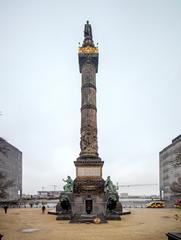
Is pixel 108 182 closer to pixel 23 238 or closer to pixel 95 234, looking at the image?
pixel 95 234

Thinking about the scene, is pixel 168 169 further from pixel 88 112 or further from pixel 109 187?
pixel 88 112

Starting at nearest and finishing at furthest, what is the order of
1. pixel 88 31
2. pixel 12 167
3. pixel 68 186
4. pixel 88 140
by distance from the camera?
pixel 88 140 → pixel 68 186 → pixel 88 31 → pixel 12 167

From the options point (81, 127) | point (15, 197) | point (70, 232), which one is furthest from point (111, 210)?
point (15, 197)

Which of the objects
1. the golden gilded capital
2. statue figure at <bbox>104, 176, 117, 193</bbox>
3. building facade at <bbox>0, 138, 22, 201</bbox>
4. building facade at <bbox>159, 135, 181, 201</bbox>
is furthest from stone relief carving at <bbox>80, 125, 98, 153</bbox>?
building facade at <bbox>0, 138, 22, 201</bbox>

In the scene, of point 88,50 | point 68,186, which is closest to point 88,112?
point 88,50

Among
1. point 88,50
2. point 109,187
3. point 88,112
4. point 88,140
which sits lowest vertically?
point 109,187

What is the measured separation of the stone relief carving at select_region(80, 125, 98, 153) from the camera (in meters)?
31.8

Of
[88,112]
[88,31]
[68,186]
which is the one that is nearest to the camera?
[68,186]

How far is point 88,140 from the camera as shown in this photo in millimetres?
32156

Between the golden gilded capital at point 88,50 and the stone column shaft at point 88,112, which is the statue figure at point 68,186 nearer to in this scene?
Result: the stone column shaft at point 88,112

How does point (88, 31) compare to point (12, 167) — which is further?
point (12, 167)

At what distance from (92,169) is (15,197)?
89.5m

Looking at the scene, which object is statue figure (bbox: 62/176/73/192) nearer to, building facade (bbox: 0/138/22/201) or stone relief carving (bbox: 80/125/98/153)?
stone relief carving (bbox: 80/125/98/153)

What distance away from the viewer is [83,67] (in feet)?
118
